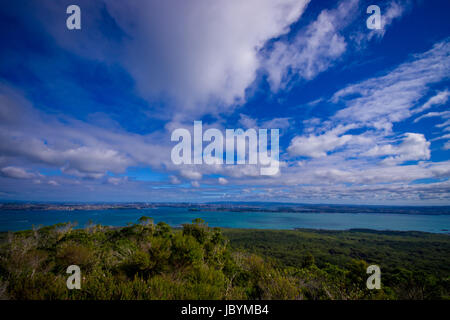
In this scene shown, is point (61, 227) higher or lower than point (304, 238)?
higher

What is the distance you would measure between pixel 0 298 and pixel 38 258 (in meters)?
6.23

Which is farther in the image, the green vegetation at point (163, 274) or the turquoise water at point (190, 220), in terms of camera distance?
the turquoise water at point (190, 220)

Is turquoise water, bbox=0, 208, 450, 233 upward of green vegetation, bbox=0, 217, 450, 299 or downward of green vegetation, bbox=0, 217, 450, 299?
downward

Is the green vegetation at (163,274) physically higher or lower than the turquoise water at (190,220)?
higher

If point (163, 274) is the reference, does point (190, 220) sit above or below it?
below

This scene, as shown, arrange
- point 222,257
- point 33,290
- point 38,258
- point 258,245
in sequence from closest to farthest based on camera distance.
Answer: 1. point 33,290
2. point 38,258
3. point 222,257
4. point 258,245

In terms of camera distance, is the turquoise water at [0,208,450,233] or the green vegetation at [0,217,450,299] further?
the turquoise water at [0,208,450,233]

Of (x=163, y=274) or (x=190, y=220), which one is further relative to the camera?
(x=190, y=220)

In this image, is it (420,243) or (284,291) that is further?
(420,243)

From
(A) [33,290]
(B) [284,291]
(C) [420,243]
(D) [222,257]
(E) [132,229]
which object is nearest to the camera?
(A) [33,290]

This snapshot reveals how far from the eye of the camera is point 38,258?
778cm
